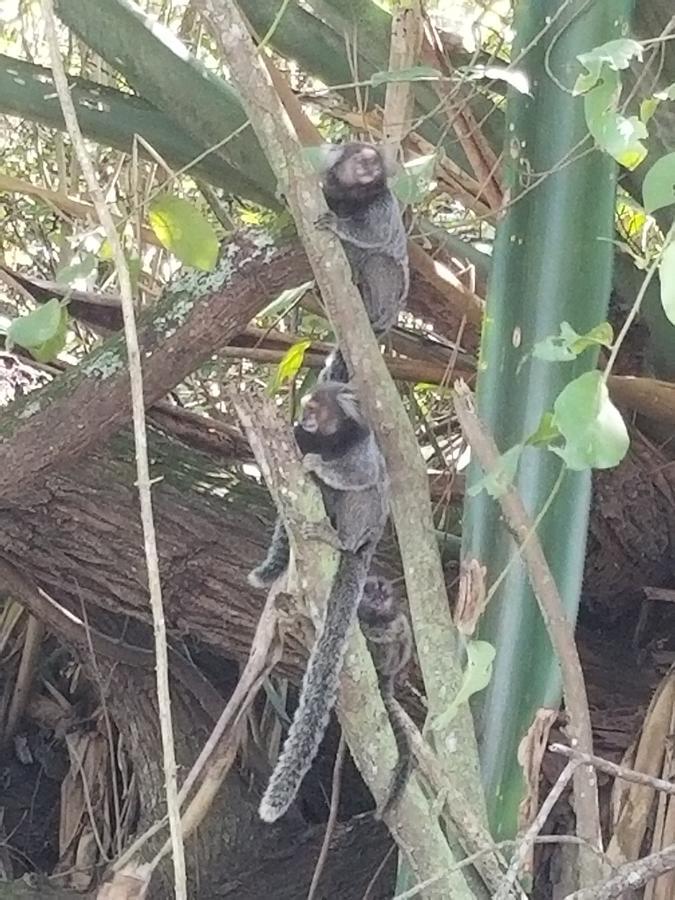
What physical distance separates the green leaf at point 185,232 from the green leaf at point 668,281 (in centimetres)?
49

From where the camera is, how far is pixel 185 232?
3.17ft

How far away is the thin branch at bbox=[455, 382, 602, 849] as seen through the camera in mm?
727

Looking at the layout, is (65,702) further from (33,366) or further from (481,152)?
(481,152)

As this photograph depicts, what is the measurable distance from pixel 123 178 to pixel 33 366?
20.4 inches

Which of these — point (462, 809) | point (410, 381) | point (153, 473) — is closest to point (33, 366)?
point (153, 473)

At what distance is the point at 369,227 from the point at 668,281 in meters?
0.61

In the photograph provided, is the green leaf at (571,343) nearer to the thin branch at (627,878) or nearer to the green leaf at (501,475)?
the green leaf at (501,475)

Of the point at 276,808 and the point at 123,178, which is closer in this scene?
the point at 276,808

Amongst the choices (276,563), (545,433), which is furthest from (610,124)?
(276,563)

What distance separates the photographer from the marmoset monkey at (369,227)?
111 cm

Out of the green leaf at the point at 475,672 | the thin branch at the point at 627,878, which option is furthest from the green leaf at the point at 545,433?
the thin branch at the point at 627,878

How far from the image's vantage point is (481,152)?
49.4 inches

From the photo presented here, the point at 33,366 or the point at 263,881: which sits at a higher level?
the point at 33,366

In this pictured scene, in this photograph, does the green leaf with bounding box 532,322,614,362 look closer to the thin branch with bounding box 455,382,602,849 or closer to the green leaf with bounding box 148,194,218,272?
the thin branch with bounding box 455,382,602,849
